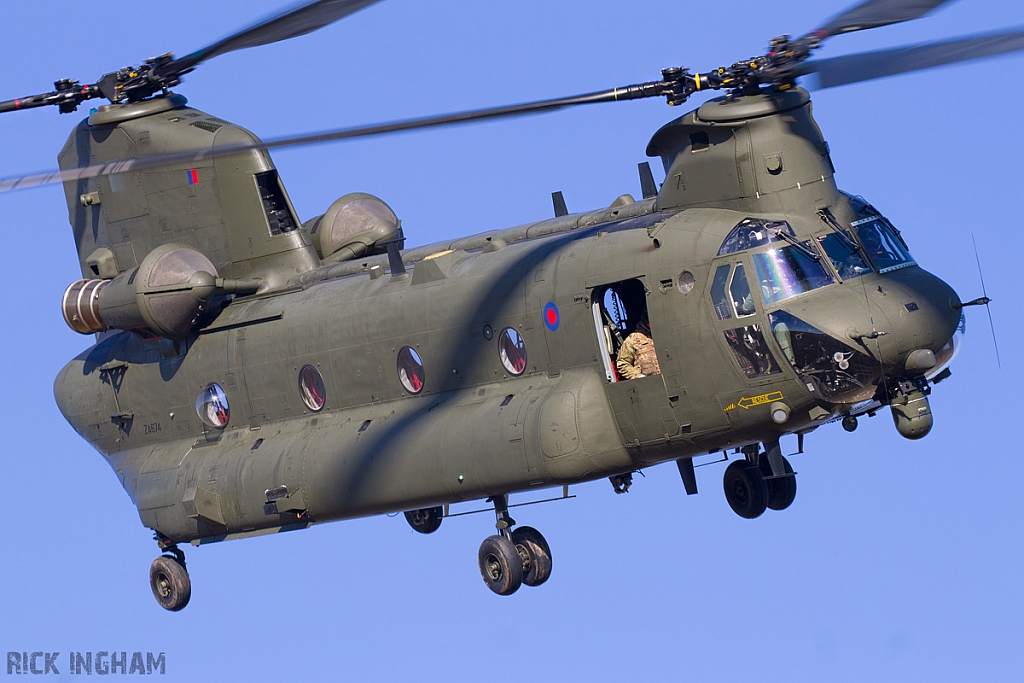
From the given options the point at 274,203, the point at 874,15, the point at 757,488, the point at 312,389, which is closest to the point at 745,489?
the point at 757,488

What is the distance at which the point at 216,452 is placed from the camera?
84.7ft

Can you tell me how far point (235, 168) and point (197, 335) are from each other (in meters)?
2.55

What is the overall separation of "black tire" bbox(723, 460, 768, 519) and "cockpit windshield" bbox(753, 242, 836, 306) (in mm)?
4425

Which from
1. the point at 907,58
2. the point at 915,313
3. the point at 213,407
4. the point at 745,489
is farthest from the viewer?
the point at 213,407

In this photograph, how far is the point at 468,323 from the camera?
2297 cm

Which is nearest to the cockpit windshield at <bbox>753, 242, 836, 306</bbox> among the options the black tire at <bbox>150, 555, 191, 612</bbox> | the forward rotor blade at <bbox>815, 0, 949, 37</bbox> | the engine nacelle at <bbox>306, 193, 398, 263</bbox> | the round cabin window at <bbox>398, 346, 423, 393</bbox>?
the forward rotor blade at <bbox>815, 0, 949, 37</bbox>

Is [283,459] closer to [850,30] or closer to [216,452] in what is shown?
[216,452]

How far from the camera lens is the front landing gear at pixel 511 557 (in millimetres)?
22500

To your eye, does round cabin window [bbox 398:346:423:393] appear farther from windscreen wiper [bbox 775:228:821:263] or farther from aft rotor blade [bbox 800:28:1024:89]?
aft rotor blade [bbox 800:28:1024:89]

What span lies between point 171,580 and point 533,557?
21.4 feet

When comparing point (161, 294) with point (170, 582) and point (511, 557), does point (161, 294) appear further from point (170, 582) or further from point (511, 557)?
point (511, 557)

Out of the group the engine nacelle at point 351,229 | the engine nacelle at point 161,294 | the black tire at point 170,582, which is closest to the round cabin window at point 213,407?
the engine nacelle at point 161,294

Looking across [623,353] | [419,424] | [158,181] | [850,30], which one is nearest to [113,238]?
[158,181]

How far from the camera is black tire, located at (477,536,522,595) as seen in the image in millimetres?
22469
